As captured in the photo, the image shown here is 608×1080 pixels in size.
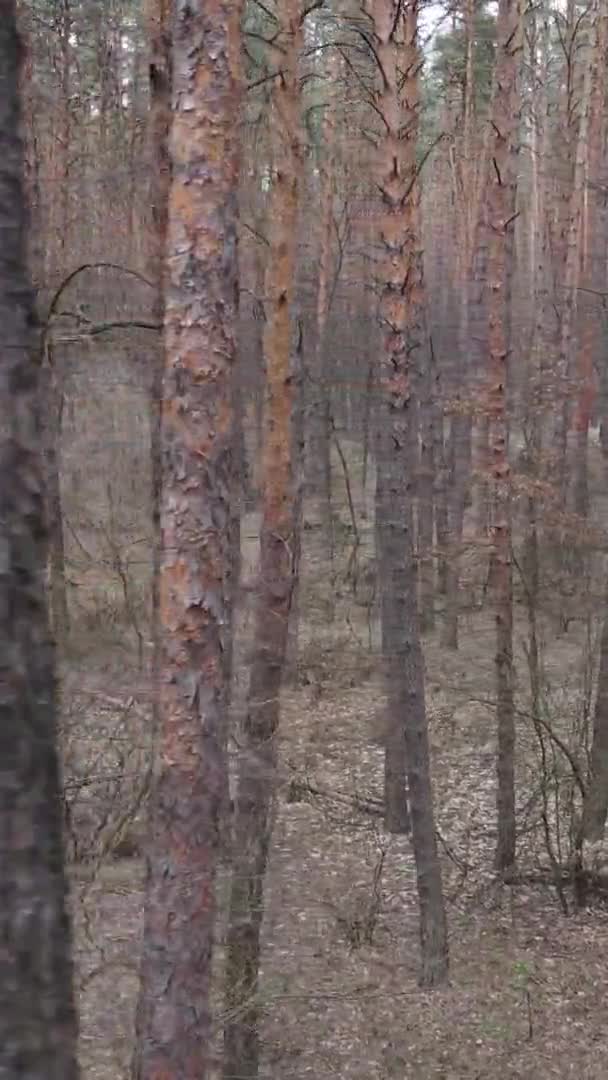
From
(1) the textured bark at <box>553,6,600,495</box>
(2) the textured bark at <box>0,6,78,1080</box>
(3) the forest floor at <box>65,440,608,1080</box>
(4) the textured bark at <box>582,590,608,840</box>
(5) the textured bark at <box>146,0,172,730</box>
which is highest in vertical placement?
(1) the textured bark at <box>553,6,600,495</box>

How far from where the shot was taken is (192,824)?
171 inches

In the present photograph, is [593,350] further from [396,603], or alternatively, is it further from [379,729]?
[396,603]

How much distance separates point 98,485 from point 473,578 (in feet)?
23.4

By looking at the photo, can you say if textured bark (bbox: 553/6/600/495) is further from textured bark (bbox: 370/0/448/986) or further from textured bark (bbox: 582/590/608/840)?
textured bark (bbox: 370/0/448/986)

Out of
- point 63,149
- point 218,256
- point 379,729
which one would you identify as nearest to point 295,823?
point 379,729

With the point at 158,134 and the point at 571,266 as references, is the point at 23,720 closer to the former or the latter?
the point at 158,134

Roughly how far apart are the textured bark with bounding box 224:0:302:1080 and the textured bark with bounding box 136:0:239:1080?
7.26 feet

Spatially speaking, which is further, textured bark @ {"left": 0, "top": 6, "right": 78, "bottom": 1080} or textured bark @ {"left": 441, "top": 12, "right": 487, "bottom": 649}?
textured bark @ {"left": 441, "top": 12, "right": 487, "bottom": 649}

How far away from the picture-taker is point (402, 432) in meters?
7.70

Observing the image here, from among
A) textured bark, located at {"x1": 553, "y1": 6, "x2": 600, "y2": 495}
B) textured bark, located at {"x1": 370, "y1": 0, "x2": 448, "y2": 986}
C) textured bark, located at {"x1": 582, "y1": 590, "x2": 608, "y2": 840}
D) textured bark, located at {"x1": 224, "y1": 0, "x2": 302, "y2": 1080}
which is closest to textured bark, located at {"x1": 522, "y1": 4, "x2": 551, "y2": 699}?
textured bark, located at {"x1": 553, "y1": 6, "x2": 600, "y2": 495}

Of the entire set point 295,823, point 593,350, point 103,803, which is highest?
point 593,350

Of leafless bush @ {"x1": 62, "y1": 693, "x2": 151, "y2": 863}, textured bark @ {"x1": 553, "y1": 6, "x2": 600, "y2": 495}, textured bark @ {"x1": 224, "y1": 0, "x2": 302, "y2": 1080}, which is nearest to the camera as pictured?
leafless bush @ {"x1": 62, "y1": 693, "x2": 151, "y2": 863}

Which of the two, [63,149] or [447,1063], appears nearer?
[447,1063]

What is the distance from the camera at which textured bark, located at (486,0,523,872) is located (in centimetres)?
875
